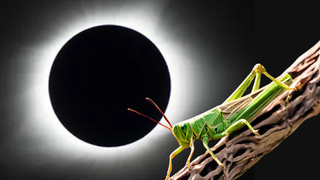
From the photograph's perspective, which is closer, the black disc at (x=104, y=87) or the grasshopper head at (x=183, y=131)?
the grasshopper head at (x=183, y=131)

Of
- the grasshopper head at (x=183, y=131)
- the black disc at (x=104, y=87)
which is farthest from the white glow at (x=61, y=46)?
the grasshopper head at (x=183, y=131)

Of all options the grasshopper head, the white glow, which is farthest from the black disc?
the grasshopper head

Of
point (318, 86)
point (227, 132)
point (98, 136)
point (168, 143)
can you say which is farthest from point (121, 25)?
point (318, 86)

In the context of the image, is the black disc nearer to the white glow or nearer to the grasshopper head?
the white glow

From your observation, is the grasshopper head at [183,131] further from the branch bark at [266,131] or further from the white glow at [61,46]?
the white glow at [61,46]

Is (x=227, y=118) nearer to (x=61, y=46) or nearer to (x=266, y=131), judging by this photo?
(x=266, y=131)

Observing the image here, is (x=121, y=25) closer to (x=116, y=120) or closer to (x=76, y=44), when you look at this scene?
(x=76, y=44)
